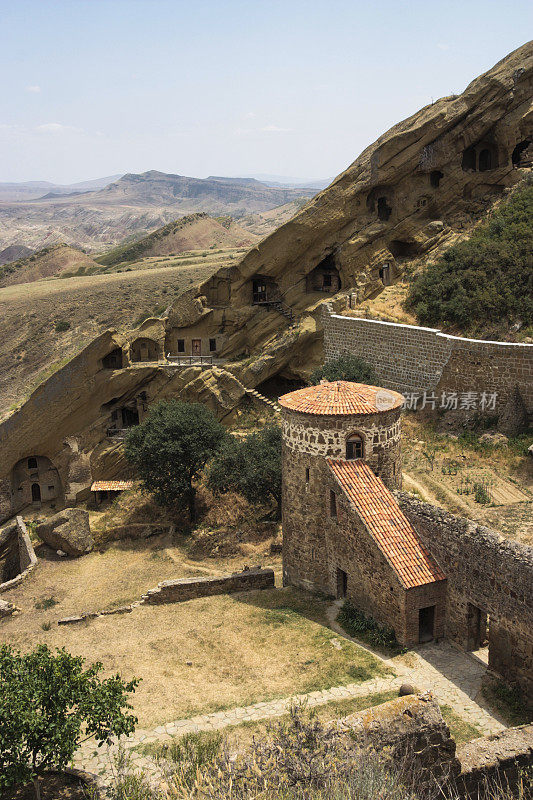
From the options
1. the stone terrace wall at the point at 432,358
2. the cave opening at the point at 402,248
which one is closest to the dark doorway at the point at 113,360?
the stone terrace wall at the point at 432,358

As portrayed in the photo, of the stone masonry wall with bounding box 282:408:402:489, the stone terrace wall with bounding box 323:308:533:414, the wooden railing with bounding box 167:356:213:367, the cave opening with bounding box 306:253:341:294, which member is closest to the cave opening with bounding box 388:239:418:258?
the cave opening with bounding box 306:253:341:294

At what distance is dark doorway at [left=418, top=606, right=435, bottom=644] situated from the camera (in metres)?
15.2

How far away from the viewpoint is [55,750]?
33.2 feet

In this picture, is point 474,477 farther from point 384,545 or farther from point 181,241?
point 181,241

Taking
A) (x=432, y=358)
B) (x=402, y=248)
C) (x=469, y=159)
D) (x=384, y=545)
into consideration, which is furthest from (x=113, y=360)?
(x=384, y=545)

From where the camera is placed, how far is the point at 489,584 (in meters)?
13.6

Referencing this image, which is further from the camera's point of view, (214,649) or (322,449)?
(322,449)

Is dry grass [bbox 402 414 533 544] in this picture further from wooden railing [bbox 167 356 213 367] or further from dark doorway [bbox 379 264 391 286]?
wooden railing [bbox 167 356 213 367]

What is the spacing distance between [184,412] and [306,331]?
965 centimetres

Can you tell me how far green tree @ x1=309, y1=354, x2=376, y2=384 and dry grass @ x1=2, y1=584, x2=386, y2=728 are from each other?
11.4m

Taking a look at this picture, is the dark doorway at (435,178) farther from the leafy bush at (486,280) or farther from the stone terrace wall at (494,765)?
the stone terrace wall at (494,765)

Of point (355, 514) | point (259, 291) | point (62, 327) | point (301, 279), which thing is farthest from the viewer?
point (62, 327)

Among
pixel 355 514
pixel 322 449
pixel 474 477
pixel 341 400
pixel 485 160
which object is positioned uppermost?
pixel 485 160

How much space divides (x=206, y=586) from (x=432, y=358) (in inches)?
527
